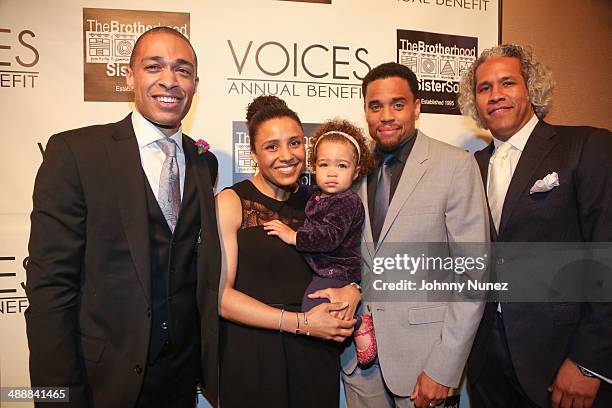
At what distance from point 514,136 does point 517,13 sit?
1.67 m

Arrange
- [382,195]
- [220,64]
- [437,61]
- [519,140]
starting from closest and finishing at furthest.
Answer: [382,195] → [519,140] → [220,64] → [437,61]

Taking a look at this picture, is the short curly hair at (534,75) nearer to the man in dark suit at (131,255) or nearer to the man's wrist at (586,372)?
Result: the man's wrist at (586,372)

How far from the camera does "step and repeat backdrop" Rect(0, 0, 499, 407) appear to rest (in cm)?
278

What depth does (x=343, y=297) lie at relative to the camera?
6.78 feet

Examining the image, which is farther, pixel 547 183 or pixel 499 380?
pixel 499 380

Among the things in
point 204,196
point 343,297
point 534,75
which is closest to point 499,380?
point 343,297

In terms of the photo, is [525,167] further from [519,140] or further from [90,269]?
[90,269]

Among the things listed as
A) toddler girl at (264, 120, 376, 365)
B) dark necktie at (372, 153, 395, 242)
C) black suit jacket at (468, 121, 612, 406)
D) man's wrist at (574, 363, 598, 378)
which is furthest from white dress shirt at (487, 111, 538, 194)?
man's wrist at (574, 363, 598, 378)

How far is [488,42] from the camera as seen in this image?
11.0 feet

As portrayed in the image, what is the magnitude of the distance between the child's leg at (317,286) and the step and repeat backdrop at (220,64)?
1.21 metres

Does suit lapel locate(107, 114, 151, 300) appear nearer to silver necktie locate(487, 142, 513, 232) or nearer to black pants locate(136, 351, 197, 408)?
black pants locate(136, 351, 197, 408)

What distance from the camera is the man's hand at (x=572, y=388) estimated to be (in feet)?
6.74

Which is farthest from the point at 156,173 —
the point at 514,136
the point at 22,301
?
the point at 514,136

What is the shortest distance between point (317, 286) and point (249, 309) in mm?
339
